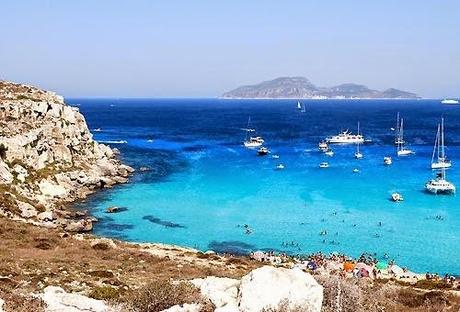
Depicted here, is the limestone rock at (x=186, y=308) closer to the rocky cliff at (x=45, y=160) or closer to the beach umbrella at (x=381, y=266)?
the beach umbrella at (x=381, y=266)

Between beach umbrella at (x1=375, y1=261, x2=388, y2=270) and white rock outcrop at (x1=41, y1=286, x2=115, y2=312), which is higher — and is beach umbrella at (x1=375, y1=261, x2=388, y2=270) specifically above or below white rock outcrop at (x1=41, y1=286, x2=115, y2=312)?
below

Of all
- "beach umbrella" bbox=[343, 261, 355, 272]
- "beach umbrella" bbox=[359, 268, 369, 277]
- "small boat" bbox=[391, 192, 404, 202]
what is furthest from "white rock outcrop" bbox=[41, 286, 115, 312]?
"small boat" bbox=[391, 192, 404, 202]

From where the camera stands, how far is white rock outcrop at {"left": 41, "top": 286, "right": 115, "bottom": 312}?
19422 millimetres

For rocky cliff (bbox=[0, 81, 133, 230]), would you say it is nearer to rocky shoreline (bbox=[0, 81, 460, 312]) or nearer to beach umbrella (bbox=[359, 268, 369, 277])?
rocky shoreline (bbox=[0, 81, 460, 312])

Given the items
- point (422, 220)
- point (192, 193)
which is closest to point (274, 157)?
point (192, 193)

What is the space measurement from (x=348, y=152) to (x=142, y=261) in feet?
315

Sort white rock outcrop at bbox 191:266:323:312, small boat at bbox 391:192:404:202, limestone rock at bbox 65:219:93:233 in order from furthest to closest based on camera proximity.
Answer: small boat at bbox 391:192:404:202
limestone rock at bbox 65:219:93:233
white rock outcrop at bbox 191:266:323:312

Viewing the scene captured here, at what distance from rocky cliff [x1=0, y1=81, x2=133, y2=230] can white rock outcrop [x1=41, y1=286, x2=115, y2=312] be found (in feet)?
122

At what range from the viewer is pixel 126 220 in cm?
6456

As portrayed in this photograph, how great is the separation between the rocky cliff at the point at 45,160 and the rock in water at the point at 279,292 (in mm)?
42120

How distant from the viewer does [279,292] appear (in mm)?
18734

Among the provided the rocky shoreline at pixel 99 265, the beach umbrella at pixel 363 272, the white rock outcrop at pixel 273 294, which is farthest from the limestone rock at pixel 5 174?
the white rock outcrop at pixel 273 294

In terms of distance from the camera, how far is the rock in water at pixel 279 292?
18.5 metres

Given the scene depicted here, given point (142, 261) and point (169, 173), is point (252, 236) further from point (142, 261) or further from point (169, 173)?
point (169, 173)
